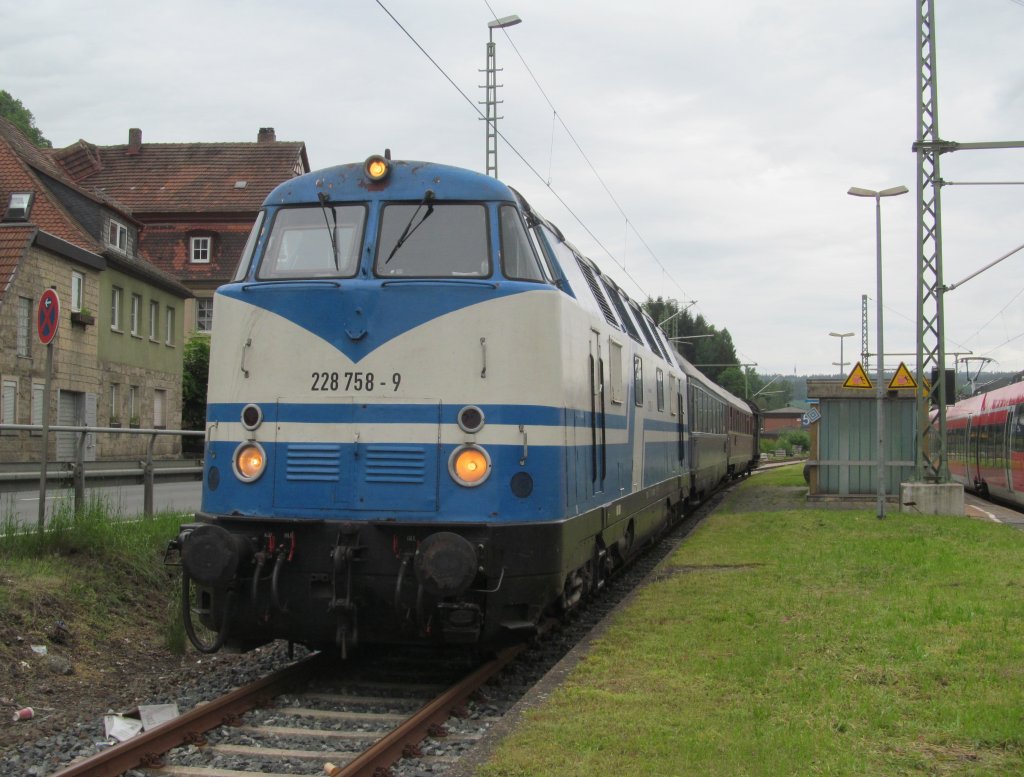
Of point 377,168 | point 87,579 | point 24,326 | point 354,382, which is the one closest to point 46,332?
point 87,579

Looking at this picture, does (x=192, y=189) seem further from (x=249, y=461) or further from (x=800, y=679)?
(x=800, y=679)

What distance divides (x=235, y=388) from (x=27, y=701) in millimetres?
2391

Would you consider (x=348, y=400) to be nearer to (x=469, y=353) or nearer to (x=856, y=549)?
(x=469, y=353)

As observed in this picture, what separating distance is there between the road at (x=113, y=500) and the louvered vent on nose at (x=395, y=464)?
2.37m

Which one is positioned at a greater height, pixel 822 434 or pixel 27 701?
pixel 822 434

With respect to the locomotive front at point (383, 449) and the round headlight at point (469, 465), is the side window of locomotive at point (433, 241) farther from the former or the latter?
the round headlight at point (469, 465)

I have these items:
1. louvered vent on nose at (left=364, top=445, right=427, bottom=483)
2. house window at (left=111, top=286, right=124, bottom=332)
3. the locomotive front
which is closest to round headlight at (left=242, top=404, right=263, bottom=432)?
the locomotive front

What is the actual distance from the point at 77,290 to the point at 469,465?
26.8m

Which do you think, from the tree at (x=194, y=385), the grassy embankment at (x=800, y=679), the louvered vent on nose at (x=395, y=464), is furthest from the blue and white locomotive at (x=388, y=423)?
the tree at (x=194, y=385)

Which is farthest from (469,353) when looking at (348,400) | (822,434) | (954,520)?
(822,434)

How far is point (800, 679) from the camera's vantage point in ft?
22.6

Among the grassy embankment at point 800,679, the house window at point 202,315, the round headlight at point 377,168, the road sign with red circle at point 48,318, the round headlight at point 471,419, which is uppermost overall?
the house window at point 202,315

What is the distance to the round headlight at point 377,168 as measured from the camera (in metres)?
7.74

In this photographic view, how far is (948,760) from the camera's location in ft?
17.7
